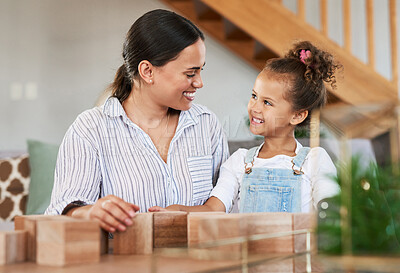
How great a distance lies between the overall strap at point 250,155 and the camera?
140 cm

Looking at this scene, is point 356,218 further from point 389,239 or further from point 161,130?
point 161,130

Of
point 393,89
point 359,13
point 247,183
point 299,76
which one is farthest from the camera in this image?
point 359,13

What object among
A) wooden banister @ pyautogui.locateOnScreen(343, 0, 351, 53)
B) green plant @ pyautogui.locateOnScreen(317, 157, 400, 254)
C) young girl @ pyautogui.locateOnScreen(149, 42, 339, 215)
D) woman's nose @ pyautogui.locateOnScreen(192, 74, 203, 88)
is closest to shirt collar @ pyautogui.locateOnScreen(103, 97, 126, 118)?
woman's nose @ pyautogui.locateOnScreen(192, 74, 203, 88)

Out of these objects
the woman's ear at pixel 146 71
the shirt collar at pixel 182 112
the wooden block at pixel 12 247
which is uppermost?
the woman's ear at pixel 146 71

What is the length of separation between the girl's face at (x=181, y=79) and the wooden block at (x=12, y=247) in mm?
859

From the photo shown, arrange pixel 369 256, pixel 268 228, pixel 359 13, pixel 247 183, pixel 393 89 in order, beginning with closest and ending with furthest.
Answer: pixel 369 256 → pixel 268 228 → pixel 247 183 → pixel 393 89 → pixel 359 13

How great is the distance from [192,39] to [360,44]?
2682mm

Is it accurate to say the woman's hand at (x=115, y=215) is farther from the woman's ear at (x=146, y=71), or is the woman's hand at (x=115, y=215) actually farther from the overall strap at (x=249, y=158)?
the woman's ear at (x=146, y=71)

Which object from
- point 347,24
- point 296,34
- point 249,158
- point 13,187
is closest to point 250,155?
point 249,158

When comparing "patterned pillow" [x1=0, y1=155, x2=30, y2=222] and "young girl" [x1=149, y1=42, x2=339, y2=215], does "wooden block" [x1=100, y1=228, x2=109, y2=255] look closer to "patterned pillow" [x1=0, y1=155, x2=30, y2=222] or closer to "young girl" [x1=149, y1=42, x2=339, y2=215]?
"young girl" [x1=149, y1=42, x2=339, y2=215]

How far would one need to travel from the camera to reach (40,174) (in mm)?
2598

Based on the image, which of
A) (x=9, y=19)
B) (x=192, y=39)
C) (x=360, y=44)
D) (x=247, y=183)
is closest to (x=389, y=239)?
(x=247, y=183)

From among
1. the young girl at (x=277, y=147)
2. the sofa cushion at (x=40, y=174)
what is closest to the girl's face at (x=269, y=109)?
the young girl at (x=277, y=147)

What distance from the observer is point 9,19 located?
3.90 m
